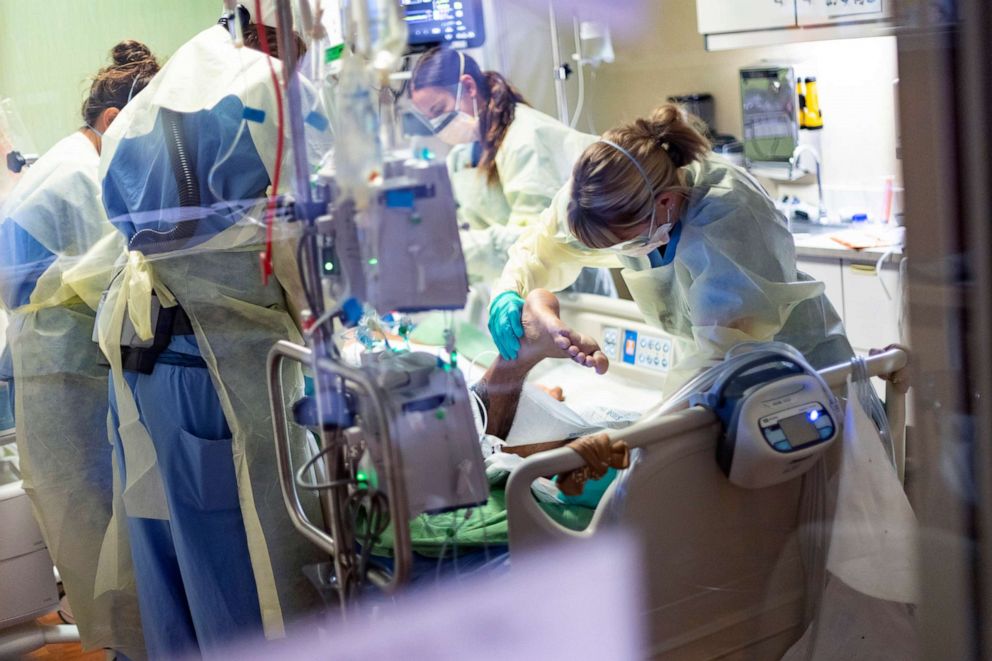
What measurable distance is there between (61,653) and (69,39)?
927mm

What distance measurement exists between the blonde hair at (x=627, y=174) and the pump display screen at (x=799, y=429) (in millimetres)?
388

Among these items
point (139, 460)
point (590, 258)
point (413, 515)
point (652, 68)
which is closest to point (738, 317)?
point (590, 258)

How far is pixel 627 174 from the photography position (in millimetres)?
1594

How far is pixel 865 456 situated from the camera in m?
1.65

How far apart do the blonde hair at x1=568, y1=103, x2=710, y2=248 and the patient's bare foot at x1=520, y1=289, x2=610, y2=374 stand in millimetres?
126

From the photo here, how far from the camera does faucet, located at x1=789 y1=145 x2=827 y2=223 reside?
203cm

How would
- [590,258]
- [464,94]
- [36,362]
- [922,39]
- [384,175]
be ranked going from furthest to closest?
1. [590,258]
2. [36,362]
3. [464,94]
4. [922,39]
5. [384,175]

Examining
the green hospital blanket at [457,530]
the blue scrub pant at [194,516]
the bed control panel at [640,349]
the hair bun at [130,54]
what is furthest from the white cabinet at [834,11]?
the blue scrub pant at [194,516]

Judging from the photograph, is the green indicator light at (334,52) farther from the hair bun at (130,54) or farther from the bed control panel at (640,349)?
the bed control panel at (640,349)

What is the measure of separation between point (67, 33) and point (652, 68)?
0.95 m

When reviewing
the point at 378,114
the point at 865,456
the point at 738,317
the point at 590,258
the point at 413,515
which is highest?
the point at 378,114

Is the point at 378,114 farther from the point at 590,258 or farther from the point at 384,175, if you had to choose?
the point at 590,258

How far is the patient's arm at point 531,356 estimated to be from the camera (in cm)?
156

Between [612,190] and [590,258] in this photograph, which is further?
[590,258]
